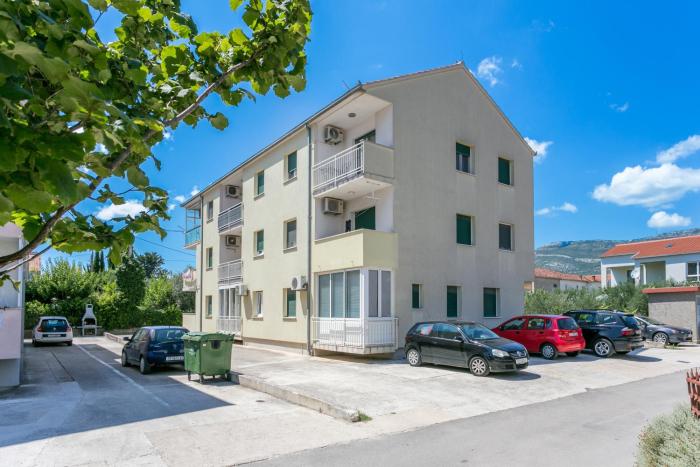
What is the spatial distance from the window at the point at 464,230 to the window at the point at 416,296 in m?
3.04

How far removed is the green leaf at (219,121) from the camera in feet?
11.5

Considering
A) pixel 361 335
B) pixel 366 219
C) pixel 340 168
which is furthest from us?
pixel 366 219

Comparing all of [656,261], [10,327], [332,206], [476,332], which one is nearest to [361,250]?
[332,206]

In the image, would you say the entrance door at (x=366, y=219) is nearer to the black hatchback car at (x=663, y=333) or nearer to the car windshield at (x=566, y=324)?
the car windshield at (x=566, y=324)

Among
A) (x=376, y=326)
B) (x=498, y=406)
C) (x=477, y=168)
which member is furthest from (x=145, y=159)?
(x=477, y=168)

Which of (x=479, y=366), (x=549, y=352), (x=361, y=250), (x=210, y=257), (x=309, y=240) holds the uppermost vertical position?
(x=309, y=240)

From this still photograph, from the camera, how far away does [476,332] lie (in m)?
14.9

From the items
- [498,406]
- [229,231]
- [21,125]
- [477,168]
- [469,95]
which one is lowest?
[498,406]

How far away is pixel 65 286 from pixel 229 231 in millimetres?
17326

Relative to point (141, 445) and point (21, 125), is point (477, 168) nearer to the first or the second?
point (141, 445)

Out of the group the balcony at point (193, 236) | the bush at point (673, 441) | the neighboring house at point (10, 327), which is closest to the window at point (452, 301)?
the neighboring house at point (10, 327)

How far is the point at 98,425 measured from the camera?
9.02 m

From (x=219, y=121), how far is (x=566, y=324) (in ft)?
55.5

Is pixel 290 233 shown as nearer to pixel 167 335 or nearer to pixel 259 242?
pixel 259 242
